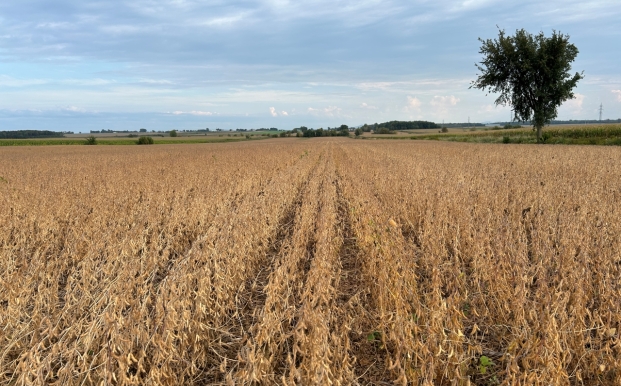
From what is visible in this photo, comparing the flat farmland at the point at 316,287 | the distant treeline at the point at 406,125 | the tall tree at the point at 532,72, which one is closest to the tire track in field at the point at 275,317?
the flat farmland at the point at 316,287

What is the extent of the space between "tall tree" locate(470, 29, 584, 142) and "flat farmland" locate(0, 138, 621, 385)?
1029 inches

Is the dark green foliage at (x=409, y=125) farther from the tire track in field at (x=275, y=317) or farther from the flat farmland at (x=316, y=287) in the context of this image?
the tire track in field at (x=275, y=317)

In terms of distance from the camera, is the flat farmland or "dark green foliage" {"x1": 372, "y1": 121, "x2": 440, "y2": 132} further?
"dark green foliage" {"x1": 372, "y1": 121, "x2": 440, "y2": 132}

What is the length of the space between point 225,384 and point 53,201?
25.4ft

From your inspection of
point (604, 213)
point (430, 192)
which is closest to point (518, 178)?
point (430, 192)

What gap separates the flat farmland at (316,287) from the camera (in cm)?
266

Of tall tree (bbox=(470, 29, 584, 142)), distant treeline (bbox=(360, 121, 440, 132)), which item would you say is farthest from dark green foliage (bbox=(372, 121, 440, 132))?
tall tree (bbox=(470, 29, 584, 142))

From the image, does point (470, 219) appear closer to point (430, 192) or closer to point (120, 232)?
point (430, 192)

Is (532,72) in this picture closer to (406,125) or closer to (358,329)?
(358,329)

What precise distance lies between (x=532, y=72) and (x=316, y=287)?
3732 cm

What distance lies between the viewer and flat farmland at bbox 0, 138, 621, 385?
8.71ft

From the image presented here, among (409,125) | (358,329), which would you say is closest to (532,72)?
(358,329)

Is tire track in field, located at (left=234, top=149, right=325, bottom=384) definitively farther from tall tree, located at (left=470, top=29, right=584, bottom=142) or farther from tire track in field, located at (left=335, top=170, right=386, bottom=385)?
tall tree, located at (left=470, top=29, right=584, bottom=142)

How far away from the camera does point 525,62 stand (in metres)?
32.6
